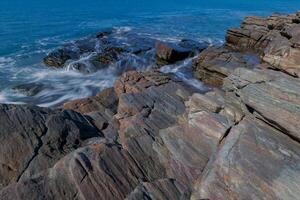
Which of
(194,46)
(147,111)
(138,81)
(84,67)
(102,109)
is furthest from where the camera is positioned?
(194,46)

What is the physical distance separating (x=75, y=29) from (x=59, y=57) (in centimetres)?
2198

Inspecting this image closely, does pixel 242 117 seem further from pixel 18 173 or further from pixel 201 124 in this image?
pixel 18 173

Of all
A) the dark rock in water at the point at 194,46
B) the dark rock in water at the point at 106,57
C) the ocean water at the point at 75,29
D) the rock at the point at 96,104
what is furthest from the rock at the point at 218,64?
the dark rock in water at the point at 106,57

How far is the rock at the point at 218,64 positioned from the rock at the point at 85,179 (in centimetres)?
1972

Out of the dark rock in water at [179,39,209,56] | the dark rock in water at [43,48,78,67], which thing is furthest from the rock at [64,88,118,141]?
the dark rock in water at [179,39,209,56]

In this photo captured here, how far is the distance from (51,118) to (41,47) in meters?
36.6

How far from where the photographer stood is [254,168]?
11.6 meters

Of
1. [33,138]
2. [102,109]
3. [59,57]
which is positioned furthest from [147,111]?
[59,57]

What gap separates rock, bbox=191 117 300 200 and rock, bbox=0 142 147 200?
3.11 meters

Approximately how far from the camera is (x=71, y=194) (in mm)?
12586

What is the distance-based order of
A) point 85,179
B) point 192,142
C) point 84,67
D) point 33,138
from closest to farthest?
1. point 85,179
2. point 192,142
3. point 33,138
4. point 84,67

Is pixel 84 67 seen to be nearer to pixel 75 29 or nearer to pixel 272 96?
pixel 75 29

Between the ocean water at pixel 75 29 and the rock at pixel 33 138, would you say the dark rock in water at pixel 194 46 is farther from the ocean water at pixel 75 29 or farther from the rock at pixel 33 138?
the rock at pixel 33 138

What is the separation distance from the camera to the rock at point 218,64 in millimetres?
32219
